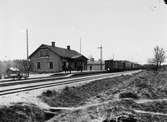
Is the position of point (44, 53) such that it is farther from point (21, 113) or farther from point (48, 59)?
point (21, 113)

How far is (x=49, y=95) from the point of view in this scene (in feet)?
39.2

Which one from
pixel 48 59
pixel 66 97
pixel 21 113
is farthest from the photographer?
pixel 48 59

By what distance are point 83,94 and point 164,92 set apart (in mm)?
5619

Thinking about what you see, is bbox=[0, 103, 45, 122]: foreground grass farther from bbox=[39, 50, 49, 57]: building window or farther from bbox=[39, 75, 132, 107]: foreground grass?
bbox=[39, 50, 49, 57]: building window

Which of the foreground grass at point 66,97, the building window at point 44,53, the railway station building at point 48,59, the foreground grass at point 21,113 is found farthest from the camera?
the building window at point 44,53

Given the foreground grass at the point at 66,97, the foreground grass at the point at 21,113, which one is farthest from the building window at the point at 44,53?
the foreground grass at the point at 21,113

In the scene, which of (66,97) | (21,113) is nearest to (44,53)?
(66,97)

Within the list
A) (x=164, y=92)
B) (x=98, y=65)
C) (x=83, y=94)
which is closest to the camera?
(x=164, y=92)

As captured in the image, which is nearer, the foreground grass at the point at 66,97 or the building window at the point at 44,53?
the foreground grass at the point at 66,97

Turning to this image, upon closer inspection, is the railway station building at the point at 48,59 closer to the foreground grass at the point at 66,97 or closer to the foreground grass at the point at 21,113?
the foreground grass at the point at 66,97

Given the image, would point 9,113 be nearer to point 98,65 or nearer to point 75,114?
point 75,114

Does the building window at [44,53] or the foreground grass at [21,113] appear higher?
the building window at [44,53]

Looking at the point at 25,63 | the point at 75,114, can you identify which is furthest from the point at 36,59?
the point at 75,114

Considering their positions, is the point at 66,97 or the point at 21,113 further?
the point at 66,97
